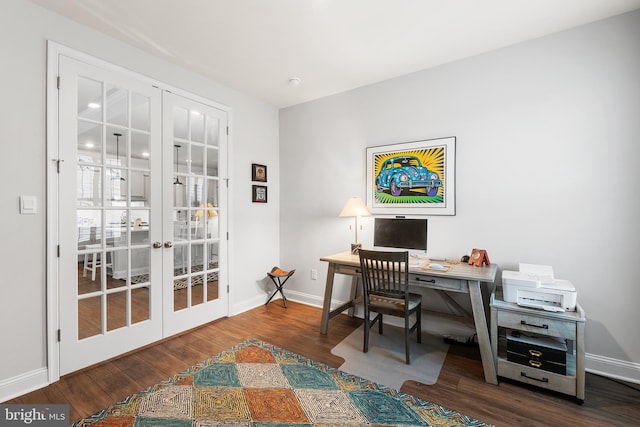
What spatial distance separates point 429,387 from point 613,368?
142 cm

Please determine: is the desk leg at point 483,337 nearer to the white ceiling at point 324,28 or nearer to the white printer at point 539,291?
the white printer at point 539,291

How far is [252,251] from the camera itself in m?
3.74

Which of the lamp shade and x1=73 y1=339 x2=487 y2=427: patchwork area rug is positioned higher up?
the lamp shade

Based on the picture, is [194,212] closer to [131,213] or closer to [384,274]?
[131,213]

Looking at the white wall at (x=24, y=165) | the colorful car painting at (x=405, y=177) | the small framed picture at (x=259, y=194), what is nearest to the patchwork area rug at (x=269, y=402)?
the white wall at (x=24, y=165)

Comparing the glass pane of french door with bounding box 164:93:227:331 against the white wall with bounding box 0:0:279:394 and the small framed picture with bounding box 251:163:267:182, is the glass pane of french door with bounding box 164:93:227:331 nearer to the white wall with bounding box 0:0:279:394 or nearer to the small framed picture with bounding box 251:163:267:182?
the small framed picture with bounding box 251:163:267:182

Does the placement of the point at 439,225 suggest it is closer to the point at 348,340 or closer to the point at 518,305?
the point at 518,305

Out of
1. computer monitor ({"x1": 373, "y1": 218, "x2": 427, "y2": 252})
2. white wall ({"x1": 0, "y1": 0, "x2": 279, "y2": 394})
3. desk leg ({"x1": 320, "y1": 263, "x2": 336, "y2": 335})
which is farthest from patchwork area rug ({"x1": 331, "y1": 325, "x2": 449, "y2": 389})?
white wall ({"x1": 0, "y1": 0, "x2": 279, "y2": 394})

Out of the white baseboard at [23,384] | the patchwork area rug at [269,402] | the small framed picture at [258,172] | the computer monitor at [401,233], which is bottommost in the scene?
the patchwork area rug at [269,402]

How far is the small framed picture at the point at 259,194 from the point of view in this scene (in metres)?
3.74

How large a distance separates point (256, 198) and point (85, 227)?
180cm

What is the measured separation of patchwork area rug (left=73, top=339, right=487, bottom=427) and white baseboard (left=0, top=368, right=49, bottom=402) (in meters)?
0.66

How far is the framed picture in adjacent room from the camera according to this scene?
282 cm

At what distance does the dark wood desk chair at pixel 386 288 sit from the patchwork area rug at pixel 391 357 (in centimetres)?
Result: 10
